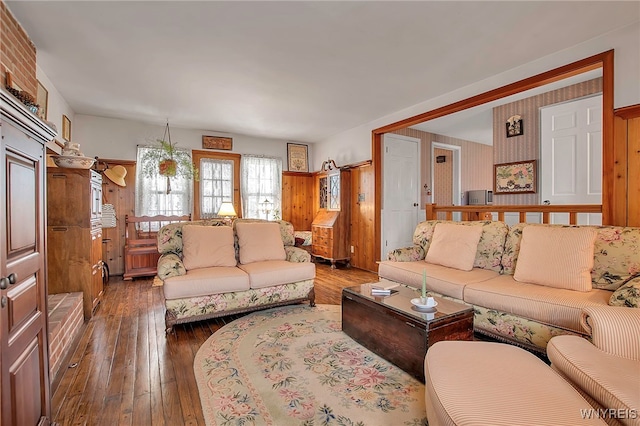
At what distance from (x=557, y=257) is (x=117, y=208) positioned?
18.8 feet

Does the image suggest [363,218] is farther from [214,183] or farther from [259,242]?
[214,183]

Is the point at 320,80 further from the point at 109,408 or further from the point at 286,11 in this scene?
the point at 109,408

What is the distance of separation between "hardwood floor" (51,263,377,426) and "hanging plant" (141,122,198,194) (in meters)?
2.42

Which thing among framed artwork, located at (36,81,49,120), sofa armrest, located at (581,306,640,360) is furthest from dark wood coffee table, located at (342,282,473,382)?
framed artwork, located at (36,81,49,120)

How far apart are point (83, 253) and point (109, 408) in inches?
73.7

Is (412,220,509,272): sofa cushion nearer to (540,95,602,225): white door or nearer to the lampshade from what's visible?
(540,95,602,225): white door

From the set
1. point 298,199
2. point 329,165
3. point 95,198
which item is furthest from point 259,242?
point 298,199

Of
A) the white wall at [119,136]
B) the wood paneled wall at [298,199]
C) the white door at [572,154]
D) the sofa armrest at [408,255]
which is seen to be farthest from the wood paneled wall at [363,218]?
the white wall at [119,136]

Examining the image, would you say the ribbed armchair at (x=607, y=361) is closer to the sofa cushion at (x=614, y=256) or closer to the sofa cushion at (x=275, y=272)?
the sofa cushion at (x=614, y=256)

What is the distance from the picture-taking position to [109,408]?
166 cm

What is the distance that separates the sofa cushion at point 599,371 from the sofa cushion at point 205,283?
2.36 metres

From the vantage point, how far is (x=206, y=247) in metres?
3.19

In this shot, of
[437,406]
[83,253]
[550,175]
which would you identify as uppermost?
[550,175]

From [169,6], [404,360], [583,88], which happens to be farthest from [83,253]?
[583,88]
